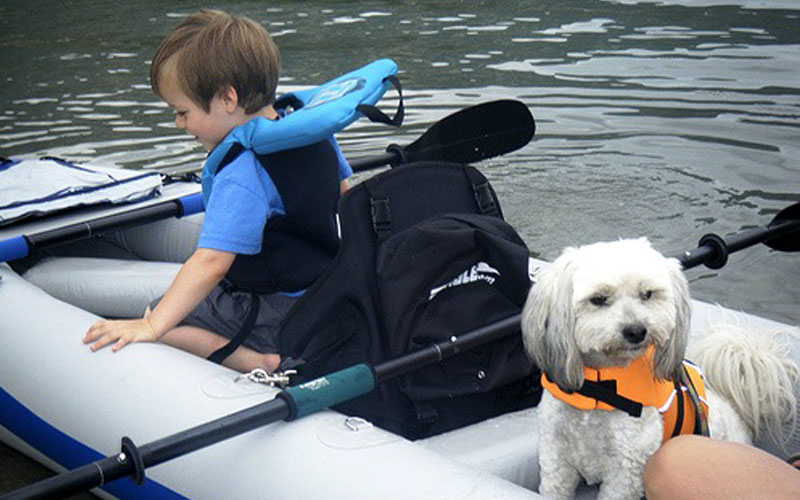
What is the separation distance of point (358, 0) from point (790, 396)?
33.6 feet

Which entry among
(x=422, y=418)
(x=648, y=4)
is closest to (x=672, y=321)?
(x=422, y=418)

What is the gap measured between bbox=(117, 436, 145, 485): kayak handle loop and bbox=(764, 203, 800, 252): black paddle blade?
2.00 metres

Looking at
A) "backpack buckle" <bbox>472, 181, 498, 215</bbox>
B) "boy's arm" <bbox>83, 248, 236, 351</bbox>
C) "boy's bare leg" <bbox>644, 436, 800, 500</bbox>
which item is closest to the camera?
"boy's bare leg" <bbox>644, 436, 800, 500</bbox>

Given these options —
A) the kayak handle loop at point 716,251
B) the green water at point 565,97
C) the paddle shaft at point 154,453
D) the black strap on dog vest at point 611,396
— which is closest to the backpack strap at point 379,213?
the paddle shaft at point 154,453

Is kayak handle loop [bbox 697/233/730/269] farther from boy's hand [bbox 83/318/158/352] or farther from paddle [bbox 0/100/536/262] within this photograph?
boy's hand [bbox 83/318/158/352]

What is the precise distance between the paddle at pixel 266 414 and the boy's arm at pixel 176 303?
19.6 inches

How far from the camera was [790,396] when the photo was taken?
7.49 ft

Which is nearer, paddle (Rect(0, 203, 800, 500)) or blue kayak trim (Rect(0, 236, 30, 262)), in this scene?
paddle (Rect(0, 203, 800, 500))

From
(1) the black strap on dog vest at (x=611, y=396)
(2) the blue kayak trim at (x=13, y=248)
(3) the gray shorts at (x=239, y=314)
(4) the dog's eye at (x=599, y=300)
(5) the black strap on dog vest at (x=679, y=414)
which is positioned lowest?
(3) the gray shorts at (x=239, y=314)

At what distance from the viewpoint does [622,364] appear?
206 cm

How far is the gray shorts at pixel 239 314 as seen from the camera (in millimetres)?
2834

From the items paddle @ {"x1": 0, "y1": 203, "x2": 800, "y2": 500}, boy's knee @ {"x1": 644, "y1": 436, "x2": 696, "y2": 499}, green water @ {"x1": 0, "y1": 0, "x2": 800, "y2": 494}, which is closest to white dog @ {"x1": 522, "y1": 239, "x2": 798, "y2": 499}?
boy's knee @ {"x1": 644, "y1": 436, "x2": 696, "y2": 499}

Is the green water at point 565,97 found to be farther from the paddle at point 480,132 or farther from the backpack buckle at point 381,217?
the backpack buckle at point 381,217

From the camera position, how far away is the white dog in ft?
6.40
